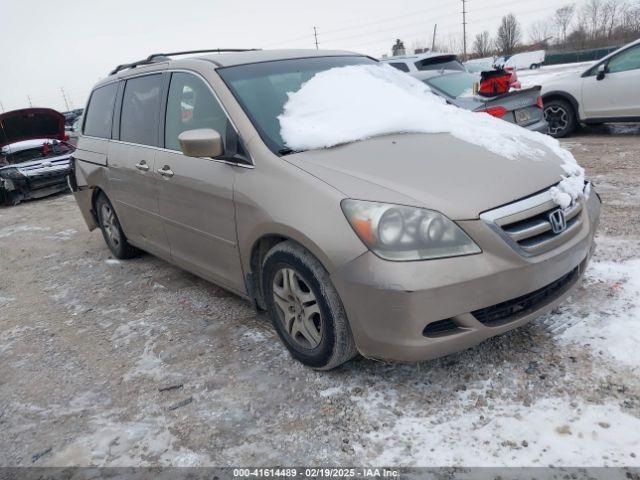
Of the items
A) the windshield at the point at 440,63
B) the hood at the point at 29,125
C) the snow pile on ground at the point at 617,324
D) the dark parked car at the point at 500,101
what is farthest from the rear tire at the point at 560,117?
the hood at the point at 29,125

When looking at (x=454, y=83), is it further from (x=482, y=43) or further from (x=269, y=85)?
(x=482, y=43)

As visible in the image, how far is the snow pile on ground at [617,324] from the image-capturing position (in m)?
2.68

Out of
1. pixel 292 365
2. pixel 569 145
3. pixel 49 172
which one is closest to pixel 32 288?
pixel 292 365

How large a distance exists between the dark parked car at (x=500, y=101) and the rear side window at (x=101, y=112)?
369cm

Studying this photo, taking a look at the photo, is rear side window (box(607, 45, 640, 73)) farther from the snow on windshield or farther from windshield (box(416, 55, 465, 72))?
the snow on windshield

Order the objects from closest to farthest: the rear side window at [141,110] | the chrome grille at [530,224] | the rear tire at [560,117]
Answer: the chrome grille at [530,224] → the rear side window at [141,110] → the rear tire at [560,117]

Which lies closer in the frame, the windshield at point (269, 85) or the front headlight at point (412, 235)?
the front headlight at point (412, 235)

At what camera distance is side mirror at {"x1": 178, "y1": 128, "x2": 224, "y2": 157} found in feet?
9.58

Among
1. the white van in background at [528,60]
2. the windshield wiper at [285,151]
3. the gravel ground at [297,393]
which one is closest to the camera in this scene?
the gravel ground at [297,393]

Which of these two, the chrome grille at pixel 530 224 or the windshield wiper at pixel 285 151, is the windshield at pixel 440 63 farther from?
the chrome grille at pixel 530 224

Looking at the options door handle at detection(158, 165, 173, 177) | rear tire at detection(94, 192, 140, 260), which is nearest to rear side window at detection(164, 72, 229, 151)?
door handle at detection(158, 165, 173, 177)

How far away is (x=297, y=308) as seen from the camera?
2771 millimetres

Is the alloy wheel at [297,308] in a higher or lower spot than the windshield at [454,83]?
lower

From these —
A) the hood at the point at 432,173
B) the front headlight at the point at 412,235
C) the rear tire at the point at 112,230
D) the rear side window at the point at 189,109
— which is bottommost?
the rear tire at the point at 112,230
